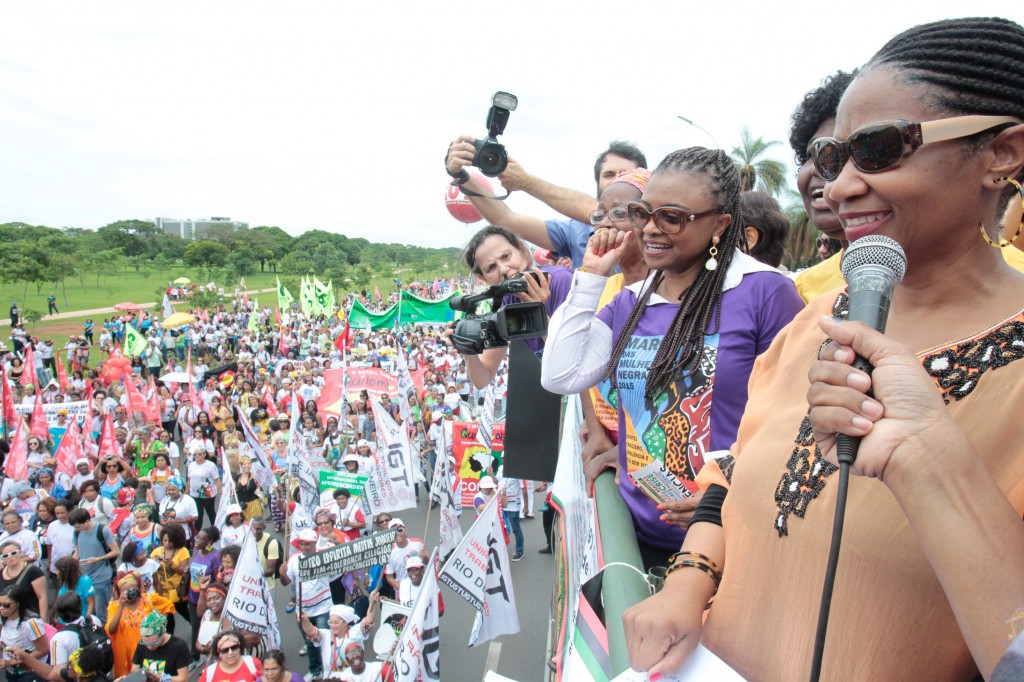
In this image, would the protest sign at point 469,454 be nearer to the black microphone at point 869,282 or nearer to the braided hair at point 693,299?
the braided hair at point 693,299

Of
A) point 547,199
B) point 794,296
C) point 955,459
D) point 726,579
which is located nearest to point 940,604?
point 955,459

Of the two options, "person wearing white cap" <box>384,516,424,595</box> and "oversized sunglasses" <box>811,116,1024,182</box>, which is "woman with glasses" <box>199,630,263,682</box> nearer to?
"person wearing white cap" <box>384,516,424,595</box>

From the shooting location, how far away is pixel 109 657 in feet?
20.5

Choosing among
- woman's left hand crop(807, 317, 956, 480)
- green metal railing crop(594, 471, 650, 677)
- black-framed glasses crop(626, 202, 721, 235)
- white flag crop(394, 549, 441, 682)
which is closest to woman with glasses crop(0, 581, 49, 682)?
white flag crop(394, 549, 441, 682)

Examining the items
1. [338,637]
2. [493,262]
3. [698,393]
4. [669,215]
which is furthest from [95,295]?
[698,393]

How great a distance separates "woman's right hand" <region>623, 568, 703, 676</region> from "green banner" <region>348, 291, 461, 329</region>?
16330mm

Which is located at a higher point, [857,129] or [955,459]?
[857,129]

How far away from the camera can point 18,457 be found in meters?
10.4

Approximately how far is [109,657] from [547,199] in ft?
20.2

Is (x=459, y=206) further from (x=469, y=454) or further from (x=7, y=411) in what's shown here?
(x=7, y=411)

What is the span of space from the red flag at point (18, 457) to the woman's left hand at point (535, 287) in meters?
10.6

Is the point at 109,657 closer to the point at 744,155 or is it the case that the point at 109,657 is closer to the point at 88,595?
the point at 88,595

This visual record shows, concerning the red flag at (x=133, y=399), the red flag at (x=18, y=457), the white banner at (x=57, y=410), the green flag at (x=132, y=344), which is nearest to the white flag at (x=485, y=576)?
the red flag at (x=18, y=457)

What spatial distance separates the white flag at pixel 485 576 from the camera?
612 cm
